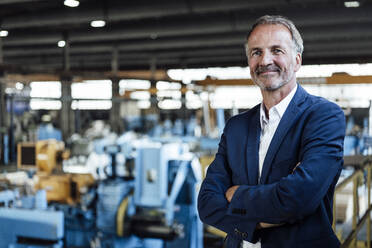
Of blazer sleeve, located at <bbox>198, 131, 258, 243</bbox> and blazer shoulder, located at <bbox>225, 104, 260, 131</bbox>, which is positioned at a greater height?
blazer shoulder, located at <bbox>225, 104, 260, 131</bbox>

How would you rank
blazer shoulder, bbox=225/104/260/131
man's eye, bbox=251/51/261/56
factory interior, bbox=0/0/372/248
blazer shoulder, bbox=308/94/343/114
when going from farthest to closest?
factory interior, bbox=0/0/372/248, blazer shoulder, bbox=225/104/260/131, man's eye, bbox=251/51/261/56, blazer shoulder, bbox=308/94/343/114

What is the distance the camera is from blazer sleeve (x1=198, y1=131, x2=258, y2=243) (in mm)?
1525

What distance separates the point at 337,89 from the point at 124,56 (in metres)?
8.64

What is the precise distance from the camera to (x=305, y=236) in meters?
1.45

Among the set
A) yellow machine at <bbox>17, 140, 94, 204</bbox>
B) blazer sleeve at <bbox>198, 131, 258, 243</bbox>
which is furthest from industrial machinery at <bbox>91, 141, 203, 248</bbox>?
blazer sleeve at <bbox>198, 131, 258, 243</bbox>

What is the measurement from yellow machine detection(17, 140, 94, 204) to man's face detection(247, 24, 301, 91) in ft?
17.1

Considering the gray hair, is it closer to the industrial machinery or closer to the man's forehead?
the man's forehead

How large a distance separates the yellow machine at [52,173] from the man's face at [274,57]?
522 cm

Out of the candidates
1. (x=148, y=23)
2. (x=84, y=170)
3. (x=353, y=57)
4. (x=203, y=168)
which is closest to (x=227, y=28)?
(x=148, y=23)

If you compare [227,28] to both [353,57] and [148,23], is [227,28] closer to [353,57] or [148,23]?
[148,23]

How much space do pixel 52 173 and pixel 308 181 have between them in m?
6.47

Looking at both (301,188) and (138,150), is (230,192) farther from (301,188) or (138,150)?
(138,150)

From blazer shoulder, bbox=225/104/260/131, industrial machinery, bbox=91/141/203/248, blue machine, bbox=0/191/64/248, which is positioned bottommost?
industrial machinery, bbox=91/141/203/248

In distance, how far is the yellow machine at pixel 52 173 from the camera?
653cm
